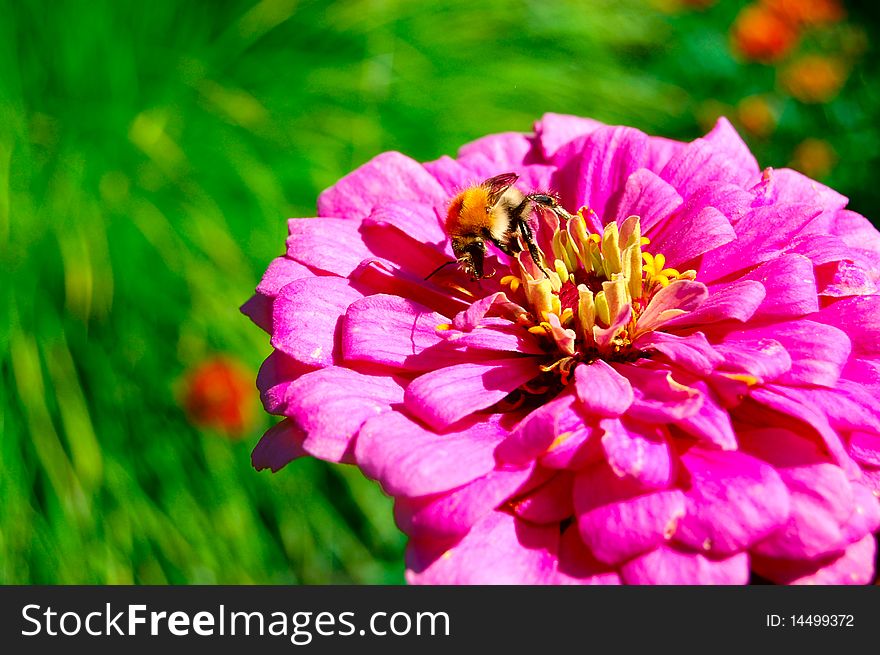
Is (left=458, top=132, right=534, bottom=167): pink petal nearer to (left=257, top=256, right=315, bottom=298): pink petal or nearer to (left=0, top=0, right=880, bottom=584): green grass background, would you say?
(left=257, top=256, right=315, bottom=298): pink petal

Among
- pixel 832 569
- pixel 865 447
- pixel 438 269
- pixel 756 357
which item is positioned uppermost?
pixel 438 269

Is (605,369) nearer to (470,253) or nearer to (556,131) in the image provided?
(470,253)

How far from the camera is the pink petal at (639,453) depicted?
0.91 metres

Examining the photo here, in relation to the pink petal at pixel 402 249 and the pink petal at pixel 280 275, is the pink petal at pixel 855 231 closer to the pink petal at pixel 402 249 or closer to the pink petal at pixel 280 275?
the pink petal at pixel 402 249

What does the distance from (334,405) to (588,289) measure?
1.45 feet

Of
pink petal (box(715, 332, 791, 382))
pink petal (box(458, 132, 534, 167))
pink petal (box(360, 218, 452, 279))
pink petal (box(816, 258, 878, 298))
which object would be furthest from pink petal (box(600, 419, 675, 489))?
pink petal (box(458, 132, 534, 167))

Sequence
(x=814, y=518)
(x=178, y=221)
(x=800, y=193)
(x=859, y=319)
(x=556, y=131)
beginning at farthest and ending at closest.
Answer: (x=178, y=221), (x=556, y=131), (x=800, y=193), (x=859, y=319), (x=814, y=518)

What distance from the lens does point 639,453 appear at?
36.5 inches

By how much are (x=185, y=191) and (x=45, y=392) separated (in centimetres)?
70

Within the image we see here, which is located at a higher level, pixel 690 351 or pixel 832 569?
pixel 690 351

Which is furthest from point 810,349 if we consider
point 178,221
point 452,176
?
point 178,221

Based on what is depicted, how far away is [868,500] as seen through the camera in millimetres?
923

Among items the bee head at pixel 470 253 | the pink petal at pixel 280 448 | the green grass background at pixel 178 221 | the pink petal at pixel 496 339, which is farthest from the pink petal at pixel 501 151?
the green grass background at pixel 178 221

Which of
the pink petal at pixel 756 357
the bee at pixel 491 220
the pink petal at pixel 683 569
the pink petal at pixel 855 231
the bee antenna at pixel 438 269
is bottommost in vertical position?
the pink petal at pixel 683 569
